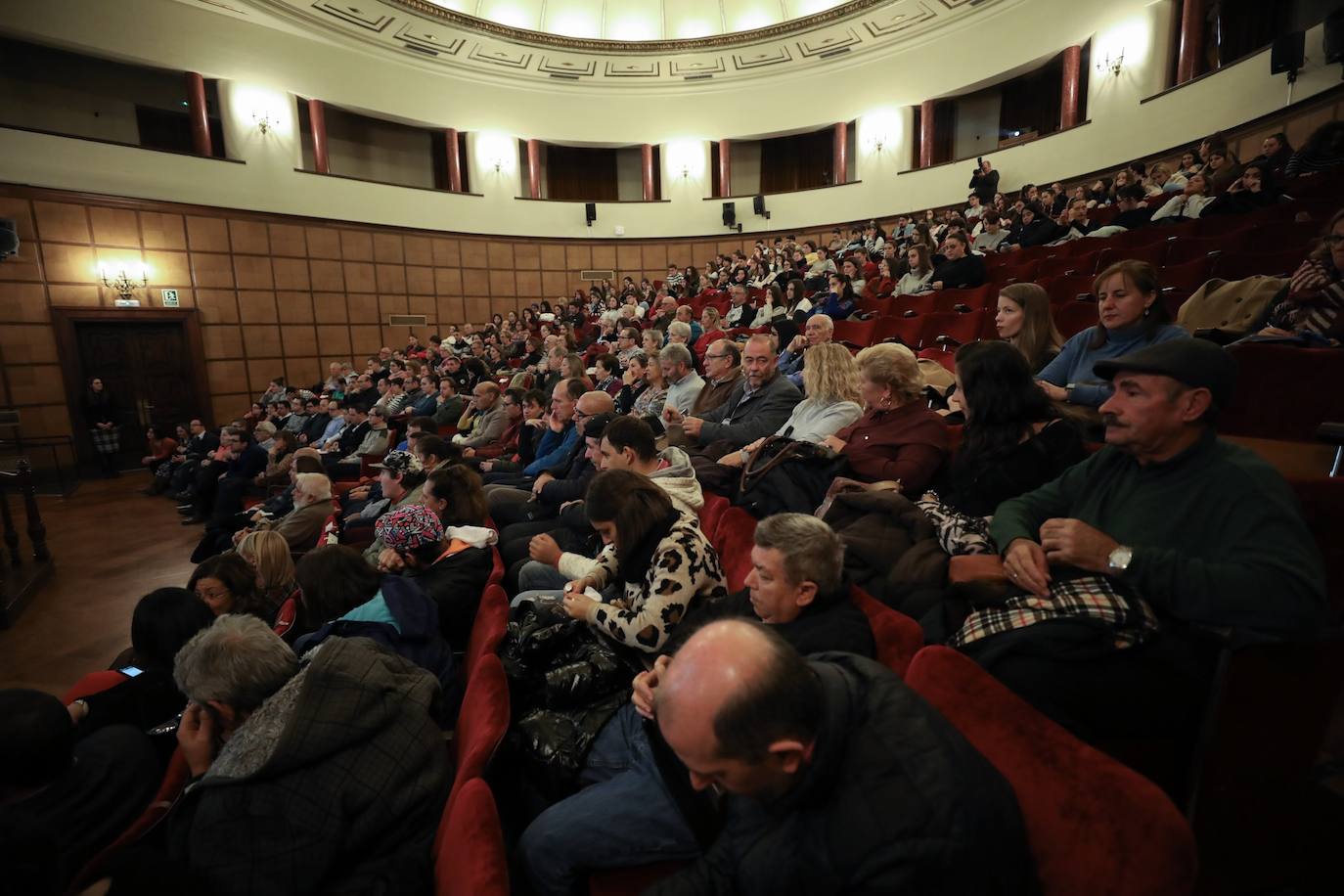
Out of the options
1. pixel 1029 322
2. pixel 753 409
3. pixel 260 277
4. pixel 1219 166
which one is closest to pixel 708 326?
pixel 753 409

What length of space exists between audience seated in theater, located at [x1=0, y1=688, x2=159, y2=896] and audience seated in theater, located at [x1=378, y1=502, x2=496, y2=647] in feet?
2.41

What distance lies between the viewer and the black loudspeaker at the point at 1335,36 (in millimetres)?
5348

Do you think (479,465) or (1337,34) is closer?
(479,465)

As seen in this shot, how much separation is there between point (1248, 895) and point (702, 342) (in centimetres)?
505

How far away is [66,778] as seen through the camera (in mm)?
1224

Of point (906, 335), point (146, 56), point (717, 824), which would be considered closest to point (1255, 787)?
point (717, 824)

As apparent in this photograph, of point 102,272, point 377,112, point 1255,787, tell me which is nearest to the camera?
point 1255,787

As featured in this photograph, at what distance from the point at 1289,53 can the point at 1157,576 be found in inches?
311

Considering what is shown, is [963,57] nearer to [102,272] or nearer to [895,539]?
[895,539]

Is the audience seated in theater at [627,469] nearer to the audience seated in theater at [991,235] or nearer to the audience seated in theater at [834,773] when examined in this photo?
the audience seated in theater at [834,773]

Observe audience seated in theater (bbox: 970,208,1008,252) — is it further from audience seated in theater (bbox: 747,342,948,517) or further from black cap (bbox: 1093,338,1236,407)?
black cap (bbox: 1093,338,1236,407)

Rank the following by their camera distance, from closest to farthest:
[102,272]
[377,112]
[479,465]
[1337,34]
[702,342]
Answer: [479,465]
[1337,34]
[702,342]
[102,272]
[377,112]

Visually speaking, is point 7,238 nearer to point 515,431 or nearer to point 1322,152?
point 515,431

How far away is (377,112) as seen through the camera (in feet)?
35.2
